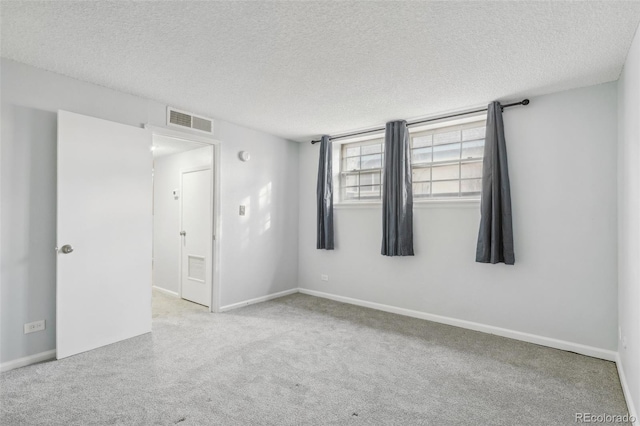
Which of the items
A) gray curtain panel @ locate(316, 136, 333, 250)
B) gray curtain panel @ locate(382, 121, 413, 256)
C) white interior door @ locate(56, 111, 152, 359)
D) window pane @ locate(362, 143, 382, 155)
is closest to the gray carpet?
white interior door @ locate(56, 111, 152, 359)

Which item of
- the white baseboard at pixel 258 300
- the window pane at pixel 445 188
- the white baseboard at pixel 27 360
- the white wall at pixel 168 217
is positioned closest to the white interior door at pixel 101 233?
the white baseboard at pixel 27 360

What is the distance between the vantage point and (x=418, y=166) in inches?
166

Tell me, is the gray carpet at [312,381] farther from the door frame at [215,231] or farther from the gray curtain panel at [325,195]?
the gray curtain panel at [325,195]

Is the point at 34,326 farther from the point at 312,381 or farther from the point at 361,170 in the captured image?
the point at 361,170

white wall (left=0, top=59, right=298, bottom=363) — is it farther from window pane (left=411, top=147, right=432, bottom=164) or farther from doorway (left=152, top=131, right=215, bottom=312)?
window pane (left=411, top=147, right=432, bottom=164)

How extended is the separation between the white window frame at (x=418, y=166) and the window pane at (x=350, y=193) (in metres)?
0.05

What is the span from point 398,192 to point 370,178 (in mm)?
770

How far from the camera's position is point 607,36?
218 centimetres

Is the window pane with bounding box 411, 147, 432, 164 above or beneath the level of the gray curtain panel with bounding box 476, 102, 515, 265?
above

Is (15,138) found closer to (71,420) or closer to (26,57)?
(26,57)

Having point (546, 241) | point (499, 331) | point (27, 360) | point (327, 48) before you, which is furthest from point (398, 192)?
point (27, 360)

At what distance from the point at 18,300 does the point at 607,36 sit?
477 cm

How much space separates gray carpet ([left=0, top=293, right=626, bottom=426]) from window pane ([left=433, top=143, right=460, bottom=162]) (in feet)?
6.54

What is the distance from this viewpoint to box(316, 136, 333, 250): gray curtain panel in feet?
15.8
